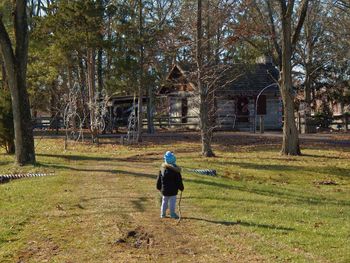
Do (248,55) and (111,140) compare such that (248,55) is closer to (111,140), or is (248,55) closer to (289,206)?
(111,140)

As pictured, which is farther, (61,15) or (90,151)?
(61,15)

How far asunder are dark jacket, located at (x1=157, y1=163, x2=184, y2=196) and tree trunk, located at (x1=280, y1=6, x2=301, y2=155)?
47.8ft

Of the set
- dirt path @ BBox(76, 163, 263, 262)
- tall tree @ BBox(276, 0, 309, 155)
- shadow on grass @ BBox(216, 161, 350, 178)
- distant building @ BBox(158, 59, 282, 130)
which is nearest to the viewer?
dirt path @ BBox(76, 163, 263, 262)

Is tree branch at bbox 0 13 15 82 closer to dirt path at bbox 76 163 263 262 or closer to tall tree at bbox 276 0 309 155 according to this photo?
dirt path at bbox 76 163 263 262

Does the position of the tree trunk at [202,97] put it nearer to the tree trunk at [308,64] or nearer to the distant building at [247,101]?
the distant building at [247,101]

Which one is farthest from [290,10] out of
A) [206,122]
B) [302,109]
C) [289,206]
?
[302,109]

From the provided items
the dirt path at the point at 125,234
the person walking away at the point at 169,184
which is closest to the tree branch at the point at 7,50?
the dirt path at the point at 125,234

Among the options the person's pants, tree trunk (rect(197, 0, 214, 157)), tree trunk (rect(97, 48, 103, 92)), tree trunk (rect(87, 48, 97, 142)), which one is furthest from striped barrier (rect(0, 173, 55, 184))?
tree trunk (rect(97, 48, 103, 92))

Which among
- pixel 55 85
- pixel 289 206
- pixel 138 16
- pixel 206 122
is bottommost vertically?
pixel 289 206

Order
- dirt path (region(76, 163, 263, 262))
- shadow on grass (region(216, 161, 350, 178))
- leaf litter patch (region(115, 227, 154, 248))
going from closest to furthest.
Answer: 1. dirt path (region(76, 163, 263, 262))
2. leaf litter patch (region(115, 227, 154, 248))
3. shadow on grass (region(216, 161, 350, 178))

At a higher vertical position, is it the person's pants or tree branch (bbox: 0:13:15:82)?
tree branch (bbox: 0:13:15:82)

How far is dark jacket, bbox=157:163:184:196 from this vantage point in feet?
29.6

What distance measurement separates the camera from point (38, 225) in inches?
337

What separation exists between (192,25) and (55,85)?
26.5 m
